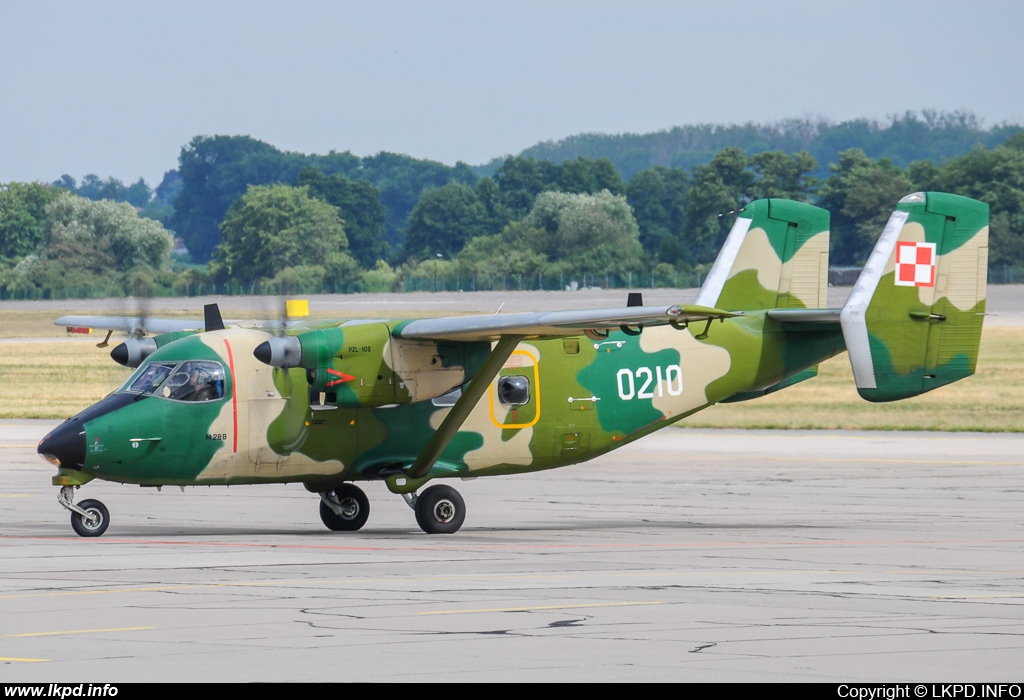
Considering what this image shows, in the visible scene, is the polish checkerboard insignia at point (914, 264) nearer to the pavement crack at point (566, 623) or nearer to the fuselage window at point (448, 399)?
the fuselage window at point (448, 399)

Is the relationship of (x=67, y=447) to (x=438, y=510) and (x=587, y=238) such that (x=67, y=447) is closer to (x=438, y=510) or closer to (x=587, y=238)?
(x=438, y=510)

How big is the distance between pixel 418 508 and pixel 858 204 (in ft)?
313

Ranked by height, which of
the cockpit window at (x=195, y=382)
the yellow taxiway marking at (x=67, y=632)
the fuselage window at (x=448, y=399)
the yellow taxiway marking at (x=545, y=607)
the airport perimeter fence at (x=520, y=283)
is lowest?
the yellow taxiway marking at (x=545, y=607)

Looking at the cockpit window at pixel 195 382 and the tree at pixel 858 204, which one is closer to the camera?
the cockpit window at pixel 195 382

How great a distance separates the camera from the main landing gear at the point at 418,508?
20172 mm

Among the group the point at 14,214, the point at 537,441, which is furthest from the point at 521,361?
the point at 14,214

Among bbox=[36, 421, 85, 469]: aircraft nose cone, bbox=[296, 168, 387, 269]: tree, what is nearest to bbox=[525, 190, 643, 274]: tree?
bbox=[296, 168, 387, 269]: tree

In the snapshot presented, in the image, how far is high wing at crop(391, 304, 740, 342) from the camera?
1714cm

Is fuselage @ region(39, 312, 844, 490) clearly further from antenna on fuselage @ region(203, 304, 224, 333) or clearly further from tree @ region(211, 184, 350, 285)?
tree @ region(211, 184, 350, 285)

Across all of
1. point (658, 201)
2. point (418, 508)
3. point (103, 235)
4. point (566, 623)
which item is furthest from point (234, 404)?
point (658, 201)

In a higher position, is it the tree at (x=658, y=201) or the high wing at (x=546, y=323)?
the tree at (x=658, y=201)

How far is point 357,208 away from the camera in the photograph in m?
162

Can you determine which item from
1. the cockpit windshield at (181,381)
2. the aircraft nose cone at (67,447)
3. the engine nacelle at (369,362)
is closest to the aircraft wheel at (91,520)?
the aircraft nose cone at (67,447)

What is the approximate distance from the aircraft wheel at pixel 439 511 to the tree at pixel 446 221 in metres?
129
